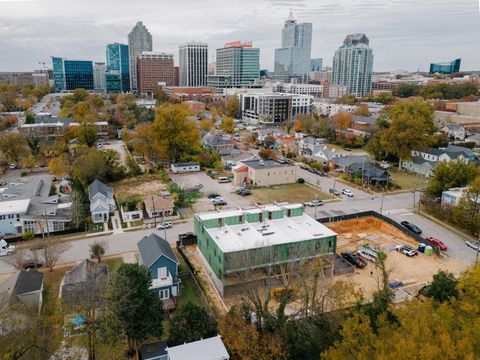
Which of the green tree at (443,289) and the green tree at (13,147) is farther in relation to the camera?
the green tree at (13,147)

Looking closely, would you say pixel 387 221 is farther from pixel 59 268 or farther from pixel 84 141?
pixel 84 141

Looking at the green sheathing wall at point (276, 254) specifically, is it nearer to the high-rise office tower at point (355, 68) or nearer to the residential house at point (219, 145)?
the residential house at point (219, 145)

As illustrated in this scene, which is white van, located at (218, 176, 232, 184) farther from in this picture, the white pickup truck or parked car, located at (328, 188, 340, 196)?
the white pickup truck

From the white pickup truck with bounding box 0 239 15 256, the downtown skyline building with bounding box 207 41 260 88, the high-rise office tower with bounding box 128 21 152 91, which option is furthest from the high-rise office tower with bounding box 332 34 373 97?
the white pickup truck with bounding box 0 239 15 256

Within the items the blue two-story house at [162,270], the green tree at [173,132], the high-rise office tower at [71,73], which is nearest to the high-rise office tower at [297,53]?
the high-rise office tower at [71,73]

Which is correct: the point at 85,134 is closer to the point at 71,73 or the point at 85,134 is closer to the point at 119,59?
the point at 71,73

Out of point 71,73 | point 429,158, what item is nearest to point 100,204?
point 429,158
